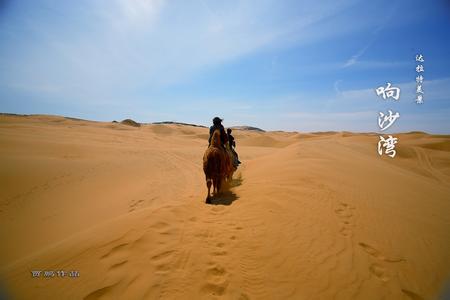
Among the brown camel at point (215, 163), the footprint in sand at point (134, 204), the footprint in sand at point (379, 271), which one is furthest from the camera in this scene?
the footprint in sand at point (134, 204)

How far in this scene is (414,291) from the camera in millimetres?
3041

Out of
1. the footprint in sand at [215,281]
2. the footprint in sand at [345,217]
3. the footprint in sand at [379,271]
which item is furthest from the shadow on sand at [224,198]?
the footprint in sand at [379,271]

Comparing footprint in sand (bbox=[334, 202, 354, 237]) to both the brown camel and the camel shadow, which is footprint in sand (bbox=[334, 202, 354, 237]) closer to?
the camel shadow

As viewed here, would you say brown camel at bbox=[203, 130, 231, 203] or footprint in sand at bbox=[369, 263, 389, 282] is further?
brown camel at bbox=[203, 130, 231, 203]

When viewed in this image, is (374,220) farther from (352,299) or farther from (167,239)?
(167,239)

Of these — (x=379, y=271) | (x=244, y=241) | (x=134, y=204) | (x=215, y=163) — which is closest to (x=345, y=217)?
(x=379, y=271)

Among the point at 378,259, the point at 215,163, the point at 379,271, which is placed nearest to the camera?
the point at 379,271

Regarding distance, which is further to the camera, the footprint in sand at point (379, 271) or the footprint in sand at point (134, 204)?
the footprint in sand at point (134, 204)

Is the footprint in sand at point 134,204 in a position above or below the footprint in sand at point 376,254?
below

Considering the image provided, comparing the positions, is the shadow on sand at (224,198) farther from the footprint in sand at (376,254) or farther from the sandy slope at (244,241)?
the footprint in sand at (376,254)

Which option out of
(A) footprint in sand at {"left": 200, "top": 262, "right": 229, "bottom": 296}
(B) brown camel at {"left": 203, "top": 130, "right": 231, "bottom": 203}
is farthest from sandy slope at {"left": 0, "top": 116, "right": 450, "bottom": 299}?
(B) brown camel at {"left": 203, "top": 130, "right": 231, "bottom": 203}

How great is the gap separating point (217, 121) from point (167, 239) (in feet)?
14.9

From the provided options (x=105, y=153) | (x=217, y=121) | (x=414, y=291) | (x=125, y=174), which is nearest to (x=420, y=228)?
(x=414, y=291)

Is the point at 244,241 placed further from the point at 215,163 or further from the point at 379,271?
the point at 215,163
